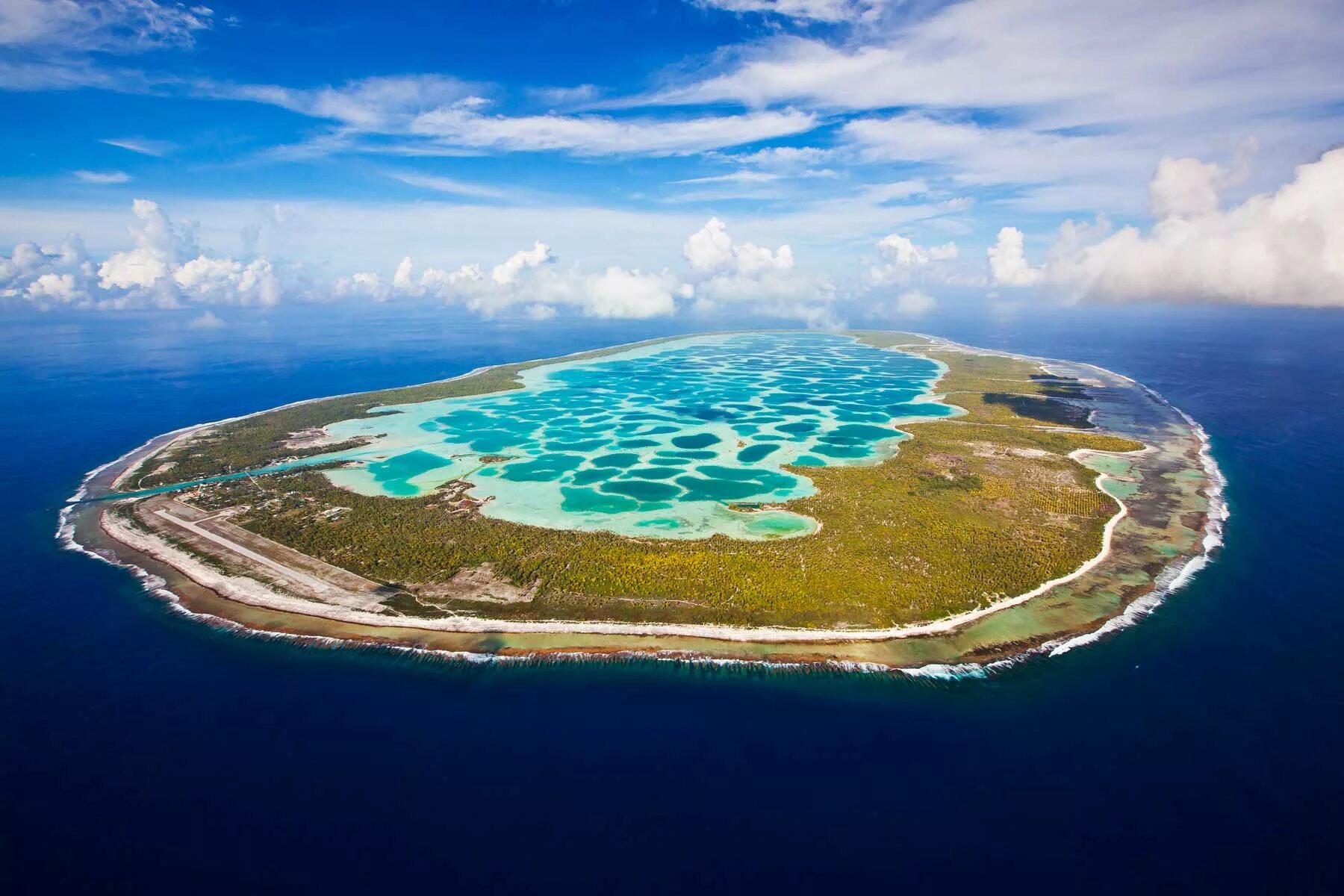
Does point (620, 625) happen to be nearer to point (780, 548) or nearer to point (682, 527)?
point (682, 527)

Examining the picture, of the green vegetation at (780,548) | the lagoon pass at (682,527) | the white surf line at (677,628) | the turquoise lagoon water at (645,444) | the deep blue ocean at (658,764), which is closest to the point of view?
the deep blue ocean at (658,764)

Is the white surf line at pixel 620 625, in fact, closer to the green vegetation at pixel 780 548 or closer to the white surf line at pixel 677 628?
the white surf line at pixel 677 628

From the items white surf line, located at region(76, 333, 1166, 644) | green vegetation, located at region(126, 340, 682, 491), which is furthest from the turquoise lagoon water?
white surf line, located at region(76, 333, 1166, 644)

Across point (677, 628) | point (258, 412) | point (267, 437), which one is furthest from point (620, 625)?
point (258, 412)

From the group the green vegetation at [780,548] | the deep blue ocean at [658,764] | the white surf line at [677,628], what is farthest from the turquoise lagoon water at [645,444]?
the deep blue ocean at [658,764]

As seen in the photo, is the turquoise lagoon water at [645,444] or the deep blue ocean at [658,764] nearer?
the deep blue ocean at [658,764]

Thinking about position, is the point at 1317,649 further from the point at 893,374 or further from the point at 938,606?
the point at 893,374

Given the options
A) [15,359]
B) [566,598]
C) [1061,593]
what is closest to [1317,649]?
[1061,593]
